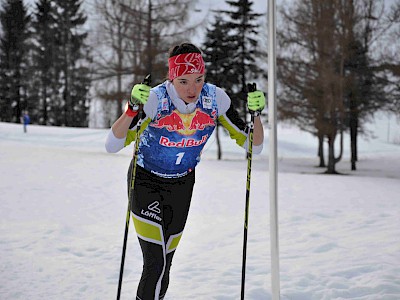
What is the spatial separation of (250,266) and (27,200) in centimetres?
513

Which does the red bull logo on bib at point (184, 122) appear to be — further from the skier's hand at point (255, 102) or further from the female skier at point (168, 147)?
the skier's hand at point (255, 102)

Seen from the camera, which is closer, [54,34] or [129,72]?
[129,72]

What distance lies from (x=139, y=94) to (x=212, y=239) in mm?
4007

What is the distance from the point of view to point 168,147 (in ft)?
8.99

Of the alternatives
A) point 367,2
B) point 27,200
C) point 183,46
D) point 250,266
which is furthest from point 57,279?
point 367,2

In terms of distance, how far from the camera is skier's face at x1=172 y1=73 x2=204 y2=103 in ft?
8.79

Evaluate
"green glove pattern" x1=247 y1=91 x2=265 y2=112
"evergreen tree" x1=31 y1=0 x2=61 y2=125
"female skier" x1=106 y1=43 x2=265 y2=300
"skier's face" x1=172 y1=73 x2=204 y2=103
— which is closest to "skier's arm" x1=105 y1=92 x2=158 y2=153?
"female skier" x1=106 y1=43 x2=265 y2=300

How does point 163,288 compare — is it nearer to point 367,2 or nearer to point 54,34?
point 367,2

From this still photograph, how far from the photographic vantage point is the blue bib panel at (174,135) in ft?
8.84

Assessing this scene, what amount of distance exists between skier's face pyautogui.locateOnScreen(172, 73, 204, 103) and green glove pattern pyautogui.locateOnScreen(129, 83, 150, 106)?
26cm

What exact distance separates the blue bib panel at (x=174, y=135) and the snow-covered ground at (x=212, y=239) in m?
1.71

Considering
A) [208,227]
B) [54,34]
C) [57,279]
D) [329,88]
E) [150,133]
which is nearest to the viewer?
[150,133]

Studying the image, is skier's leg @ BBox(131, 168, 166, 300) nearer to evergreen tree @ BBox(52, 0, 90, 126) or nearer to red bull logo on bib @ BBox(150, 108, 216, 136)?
red bull logo on bib @ BBox(150, 108, 216, 136)

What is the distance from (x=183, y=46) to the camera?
2.83 m
